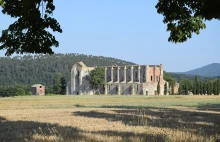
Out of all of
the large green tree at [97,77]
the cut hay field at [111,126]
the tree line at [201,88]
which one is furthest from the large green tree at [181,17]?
the large green tree at [97,77]

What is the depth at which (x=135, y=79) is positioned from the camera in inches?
5408

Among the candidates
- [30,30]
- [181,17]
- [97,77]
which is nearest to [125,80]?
[97,77]

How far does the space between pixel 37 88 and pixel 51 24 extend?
140 m

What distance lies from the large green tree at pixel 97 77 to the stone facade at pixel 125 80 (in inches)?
73.3

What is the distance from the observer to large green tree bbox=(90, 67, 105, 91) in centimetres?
13788

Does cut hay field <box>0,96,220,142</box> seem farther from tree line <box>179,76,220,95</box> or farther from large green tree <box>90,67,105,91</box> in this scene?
large green tree <box>90,67,105,91</box>

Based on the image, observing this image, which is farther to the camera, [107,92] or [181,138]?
[107,92]

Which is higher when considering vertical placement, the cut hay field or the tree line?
the tree line

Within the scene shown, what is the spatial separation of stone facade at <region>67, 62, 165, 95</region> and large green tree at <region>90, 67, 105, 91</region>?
1.86 m

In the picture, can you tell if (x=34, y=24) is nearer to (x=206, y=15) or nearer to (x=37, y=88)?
(x=206, y=15)

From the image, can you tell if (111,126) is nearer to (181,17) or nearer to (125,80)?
(181,17)

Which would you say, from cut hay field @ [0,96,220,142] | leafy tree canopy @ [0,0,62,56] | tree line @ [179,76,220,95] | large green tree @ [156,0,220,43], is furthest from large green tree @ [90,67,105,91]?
leafy tree canopy @ [0,0,62,56]

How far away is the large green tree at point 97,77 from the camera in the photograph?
137875mm

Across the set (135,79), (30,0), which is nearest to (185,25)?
(30,0)
